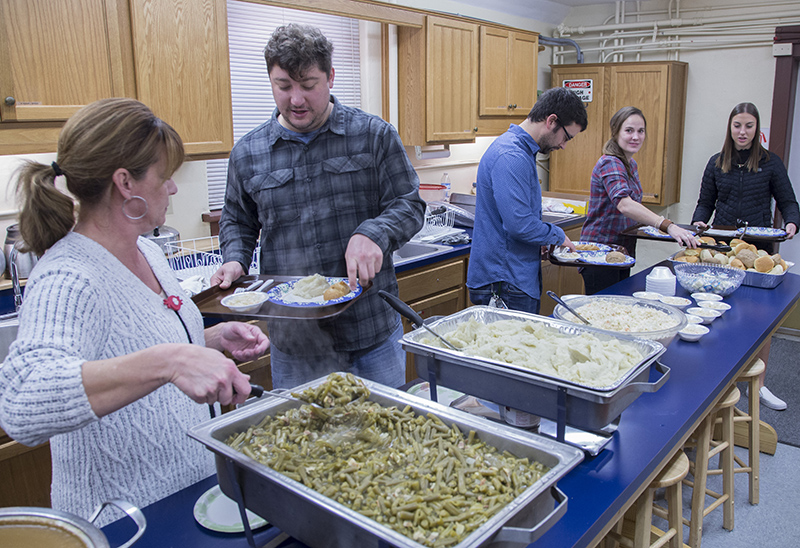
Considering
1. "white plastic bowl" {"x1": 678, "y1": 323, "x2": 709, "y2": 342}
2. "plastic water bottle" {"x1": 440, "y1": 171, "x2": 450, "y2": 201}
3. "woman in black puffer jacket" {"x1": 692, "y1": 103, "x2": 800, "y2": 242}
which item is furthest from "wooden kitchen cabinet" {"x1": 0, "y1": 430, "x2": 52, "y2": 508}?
"woman in black puffer jacket" {"x1": 692, "y1": 103, "x2": 800, "y2": 242}

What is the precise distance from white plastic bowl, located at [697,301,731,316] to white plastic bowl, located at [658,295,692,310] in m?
0.07

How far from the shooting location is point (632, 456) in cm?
150

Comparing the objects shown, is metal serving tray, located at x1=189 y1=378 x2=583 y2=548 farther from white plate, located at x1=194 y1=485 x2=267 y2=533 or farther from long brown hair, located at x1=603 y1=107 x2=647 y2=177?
long brown hair, located at x1=603 y1=107 x2=647 y2=177

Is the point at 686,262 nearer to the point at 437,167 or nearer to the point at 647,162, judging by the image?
the point at 437,167

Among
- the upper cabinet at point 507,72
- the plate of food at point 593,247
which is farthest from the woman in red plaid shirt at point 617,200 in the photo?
the upper cabinet at point 507,72

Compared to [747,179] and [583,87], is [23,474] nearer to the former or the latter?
[747,179]

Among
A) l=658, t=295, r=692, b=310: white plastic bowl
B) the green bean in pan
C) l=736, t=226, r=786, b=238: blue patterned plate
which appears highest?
l=736, t=226, r=786, b=238: blue patterned plate

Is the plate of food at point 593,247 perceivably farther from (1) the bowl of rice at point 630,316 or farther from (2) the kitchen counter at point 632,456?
(1) the bowl of rice at point 630,316

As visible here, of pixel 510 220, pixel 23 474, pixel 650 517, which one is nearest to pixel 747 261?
pixel 510 220

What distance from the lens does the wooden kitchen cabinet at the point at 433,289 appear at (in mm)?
3607

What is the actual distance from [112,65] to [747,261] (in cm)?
315

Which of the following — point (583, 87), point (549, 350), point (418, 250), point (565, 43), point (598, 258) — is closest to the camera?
point (549, 350)

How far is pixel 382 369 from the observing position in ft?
7.32

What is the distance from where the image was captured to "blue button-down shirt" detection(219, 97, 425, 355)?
Result: 215 centimetres
